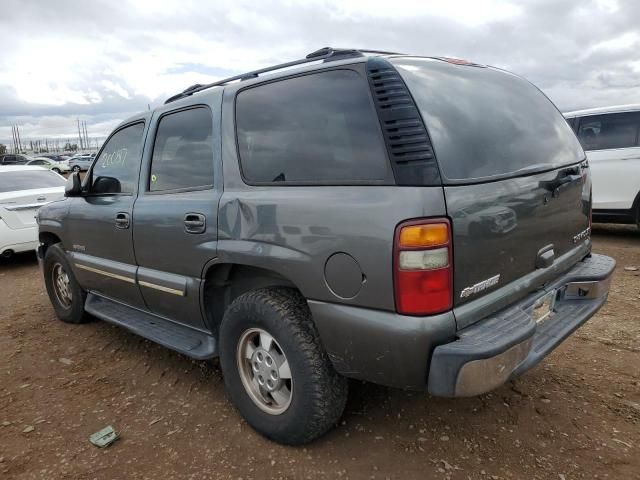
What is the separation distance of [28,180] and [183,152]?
5.87 metres

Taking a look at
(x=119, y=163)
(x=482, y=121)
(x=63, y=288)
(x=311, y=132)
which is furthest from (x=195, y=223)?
(x=63, y=288)

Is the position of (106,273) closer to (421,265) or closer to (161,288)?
(161,288)

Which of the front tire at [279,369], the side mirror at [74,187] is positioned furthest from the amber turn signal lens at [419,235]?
the side mirror at [74,187]

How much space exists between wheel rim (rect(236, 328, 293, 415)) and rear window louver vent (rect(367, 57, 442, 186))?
1070 millimetres

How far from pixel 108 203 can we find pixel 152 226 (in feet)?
2.36

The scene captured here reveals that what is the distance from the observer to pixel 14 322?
4.78 m

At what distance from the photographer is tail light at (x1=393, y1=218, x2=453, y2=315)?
193cm

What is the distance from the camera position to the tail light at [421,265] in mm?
1928

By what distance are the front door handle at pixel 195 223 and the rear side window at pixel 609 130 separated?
20.7 ft

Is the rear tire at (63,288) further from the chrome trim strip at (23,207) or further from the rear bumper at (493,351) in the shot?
the rear bumper at (493,351)

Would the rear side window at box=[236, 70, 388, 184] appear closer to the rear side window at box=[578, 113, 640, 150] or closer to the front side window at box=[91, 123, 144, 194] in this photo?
the front side window at box=[91, 123, 144, 194]

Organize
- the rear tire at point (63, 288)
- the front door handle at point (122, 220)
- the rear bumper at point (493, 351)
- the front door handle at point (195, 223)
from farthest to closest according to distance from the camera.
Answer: the rear tire at point (63, 288), the front door handle at point (122, 220), the front door handle at point (195, 223), the rear bumper at point (493, 351)

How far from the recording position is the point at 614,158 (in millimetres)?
6750

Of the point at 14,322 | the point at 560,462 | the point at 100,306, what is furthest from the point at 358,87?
the point at 14,322
